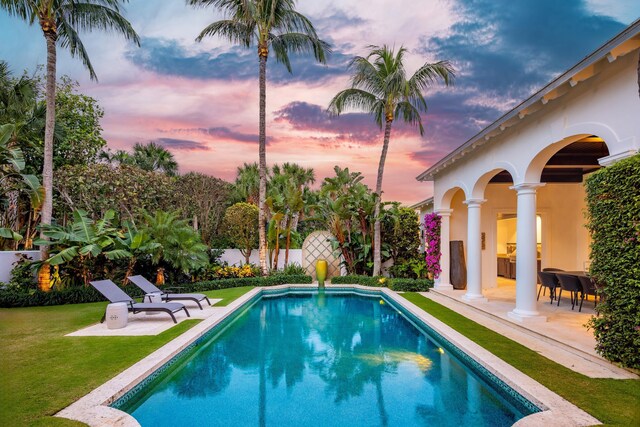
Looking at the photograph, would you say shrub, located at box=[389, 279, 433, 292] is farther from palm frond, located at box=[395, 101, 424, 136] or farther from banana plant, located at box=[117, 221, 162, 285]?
banana plant, located at box=[117, 221, 162, 285]

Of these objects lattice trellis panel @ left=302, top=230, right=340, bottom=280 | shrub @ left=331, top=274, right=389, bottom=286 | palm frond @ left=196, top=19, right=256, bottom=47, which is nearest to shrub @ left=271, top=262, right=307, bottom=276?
lattice trellis panel @ left=302, top=230, right=340, bottom=280

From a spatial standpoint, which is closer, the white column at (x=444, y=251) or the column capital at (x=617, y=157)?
the column capital at (x=617, y=157)

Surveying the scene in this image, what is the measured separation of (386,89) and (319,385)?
12.5 meters

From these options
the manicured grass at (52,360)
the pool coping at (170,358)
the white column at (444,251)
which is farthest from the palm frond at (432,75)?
the manicured grass at (52,360)

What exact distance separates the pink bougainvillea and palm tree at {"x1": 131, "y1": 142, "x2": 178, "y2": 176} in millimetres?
23673

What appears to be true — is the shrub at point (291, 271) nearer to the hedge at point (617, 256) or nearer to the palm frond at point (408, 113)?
the palm frond at point (408, 113)

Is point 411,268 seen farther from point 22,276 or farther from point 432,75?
point 22,276

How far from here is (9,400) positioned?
4590 mm

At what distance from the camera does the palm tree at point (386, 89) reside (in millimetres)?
15078

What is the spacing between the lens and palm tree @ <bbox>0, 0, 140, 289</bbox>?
1207 centimetres

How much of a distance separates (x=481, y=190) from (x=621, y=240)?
257 inches

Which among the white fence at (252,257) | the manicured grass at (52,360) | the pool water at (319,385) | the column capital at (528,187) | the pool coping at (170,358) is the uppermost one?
the column capital at (528,187)

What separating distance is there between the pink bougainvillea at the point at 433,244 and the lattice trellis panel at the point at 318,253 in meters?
5.63

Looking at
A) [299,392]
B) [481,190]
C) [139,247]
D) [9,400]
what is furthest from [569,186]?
[9,400]
